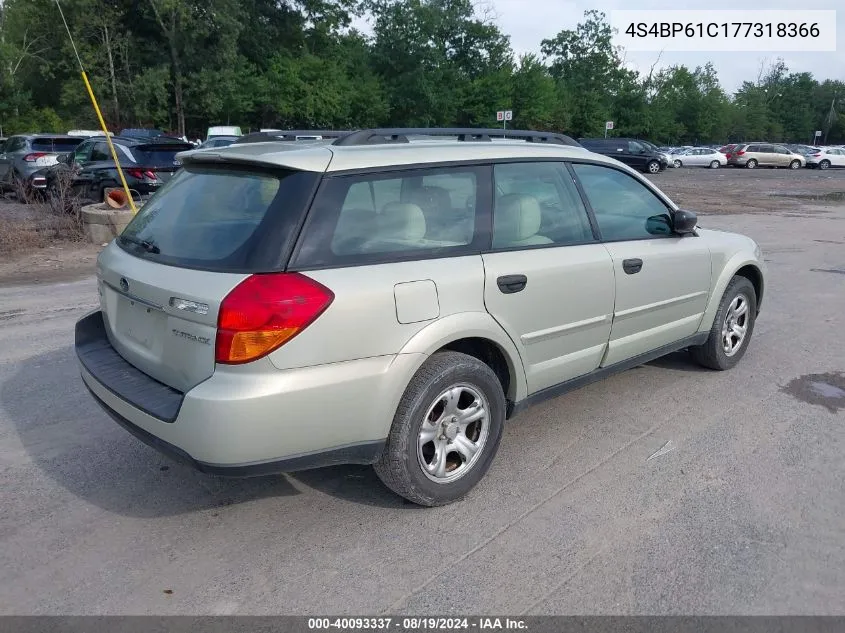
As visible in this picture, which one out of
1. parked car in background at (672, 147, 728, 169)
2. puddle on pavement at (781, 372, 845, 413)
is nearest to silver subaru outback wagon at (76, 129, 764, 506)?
puddle on pavement at (781, 372, 845, 413)

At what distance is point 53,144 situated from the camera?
58.4 feet

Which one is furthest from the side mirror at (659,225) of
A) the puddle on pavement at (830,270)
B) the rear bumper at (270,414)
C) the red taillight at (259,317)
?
the puddle on pavement at (830,270)

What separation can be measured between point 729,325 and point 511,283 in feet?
8.74

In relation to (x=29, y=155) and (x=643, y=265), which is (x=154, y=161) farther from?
(x=643, y=265)

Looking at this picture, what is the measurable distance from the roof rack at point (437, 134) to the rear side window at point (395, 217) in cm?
40

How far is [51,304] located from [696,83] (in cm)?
8071

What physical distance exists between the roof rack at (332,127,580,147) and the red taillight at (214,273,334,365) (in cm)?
103

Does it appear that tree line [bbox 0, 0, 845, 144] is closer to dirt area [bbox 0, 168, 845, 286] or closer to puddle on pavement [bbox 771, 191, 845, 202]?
dirt area [bbox 0, 168, 845, 286]

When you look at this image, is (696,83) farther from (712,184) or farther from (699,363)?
(699,363)

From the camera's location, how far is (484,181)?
12.0ft

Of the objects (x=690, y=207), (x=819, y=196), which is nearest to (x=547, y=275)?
(x=690, y=207)

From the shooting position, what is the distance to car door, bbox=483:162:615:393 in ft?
11.7

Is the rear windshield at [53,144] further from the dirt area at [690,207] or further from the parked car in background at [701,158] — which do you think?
the parked car in background at [701,158]

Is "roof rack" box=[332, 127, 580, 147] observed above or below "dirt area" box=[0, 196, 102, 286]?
above
